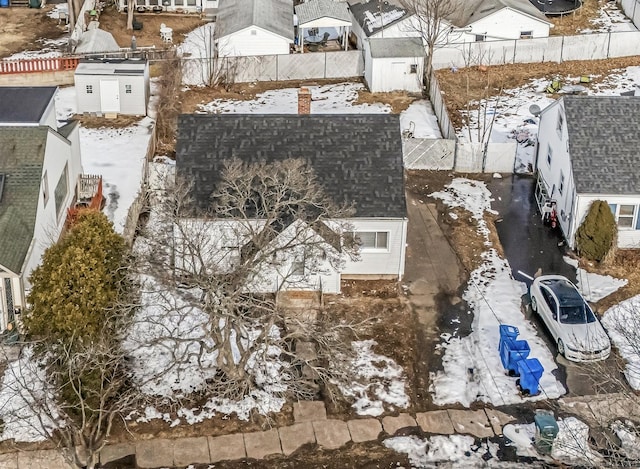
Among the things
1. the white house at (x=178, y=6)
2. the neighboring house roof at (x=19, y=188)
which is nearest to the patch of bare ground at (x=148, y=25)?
the white house at (x=178, y=6)

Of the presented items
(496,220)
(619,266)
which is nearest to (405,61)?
(496,220)

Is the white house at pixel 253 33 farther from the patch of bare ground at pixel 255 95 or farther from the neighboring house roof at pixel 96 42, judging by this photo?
the neighboring house roof at pixel 96 42

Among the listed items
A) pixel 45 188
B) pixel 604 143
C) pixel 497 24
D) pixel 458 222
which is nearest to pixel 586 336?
pixel 458 222

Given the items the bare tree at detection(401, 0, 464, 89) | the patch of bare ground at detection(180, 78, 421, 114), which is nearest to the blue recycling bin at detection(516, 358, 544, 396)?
the patch of bare ground at detection(180, 78, 421, 114)

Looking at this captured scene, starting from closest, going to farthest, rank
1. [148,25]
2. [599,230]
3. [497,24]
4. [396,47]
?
[599,230] < [396,47] < [497,24] < [148,25]

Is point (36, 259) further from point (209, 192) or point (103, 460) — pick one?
point (103, 460)

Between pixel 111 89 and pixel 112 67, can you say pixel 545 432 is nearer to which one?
pixel 111 89
